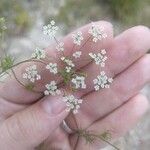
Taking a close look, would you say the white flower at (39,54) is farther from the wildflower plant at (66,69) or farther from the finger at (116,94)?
the finger at (116,94)

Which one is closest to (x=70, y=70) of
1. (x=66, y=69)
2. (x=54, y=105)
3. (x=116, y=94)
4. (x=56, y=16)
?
(x=66, y=69)

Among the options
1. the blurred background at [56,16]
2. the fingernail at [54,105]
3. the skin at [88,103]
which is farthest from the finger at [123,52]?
the blurred background at [56,16]

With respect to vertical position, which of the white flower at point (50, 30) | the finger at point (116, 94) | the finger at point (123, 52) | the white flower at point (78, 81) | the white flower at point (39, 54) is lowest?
the finger at point (116, 94)

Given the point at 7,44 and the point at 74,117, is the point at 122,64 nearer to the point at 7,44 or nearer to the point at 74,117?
the point at 74,117

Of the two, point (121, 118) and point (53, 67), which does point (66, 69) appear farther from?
point (121, 118)

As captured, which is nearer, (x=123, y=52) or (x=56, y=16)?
(x=123, y=52)

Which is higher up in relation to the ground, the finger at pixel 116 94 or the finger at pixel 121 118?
the finger at pixel 116 94

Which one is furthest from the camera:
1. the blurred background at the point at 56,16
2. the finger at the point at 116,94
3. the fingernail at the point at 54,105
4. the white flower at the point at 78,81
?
the blurred background at the point at 56,16

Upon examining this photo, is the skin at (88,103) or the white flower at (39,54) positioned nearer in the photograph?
the white flower at (39,54)
